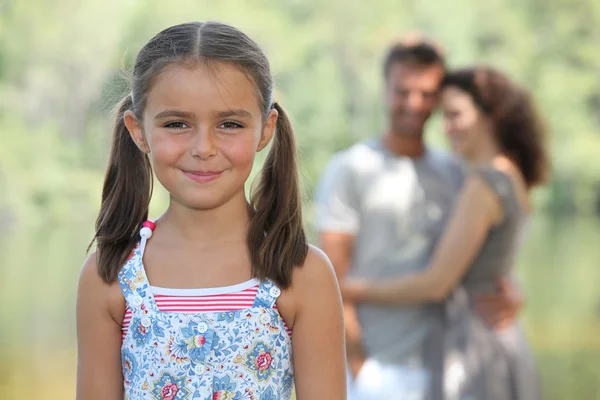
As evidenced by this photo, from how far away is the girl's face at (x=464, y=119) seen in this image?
3.35 meters

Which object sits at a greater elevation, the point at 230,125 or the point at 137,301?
the point at 230,125

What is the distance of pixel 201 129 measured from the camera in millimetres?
1539

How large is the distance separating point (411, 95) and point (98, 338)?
6.25 feet

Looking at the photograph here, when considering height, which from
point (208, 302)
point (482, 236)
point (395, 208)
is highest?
point (395, 208)

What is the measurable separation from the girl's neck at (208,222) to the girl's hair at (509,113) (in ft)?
6.02

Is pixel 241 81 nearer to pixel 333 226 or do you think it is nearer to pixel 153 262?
pixel 153 262

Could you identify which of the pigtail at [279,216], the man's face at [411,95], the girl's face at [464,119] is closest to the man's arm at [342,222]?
the man's face at [411,95]

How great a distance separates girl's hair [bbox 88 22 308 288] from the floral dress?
0.06 meters

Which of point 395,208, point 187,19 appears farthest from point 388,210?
point 187,19

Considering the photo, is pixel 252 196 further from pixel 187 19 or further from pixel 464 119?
pixel 187 19

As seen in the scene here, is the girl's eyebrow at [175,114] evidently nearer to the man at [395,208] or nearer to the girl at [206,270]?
the girl at [206,270]

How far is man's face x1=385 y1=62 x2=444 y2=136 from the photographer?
3.33 meters

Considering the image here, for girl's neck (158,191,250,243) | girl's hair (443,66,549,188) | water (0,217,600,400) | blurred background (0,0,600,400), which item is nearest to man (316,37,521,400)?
girl's hair (443,66,549,188)

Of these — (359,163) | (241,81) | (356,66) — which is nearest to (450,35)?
(356,66)
